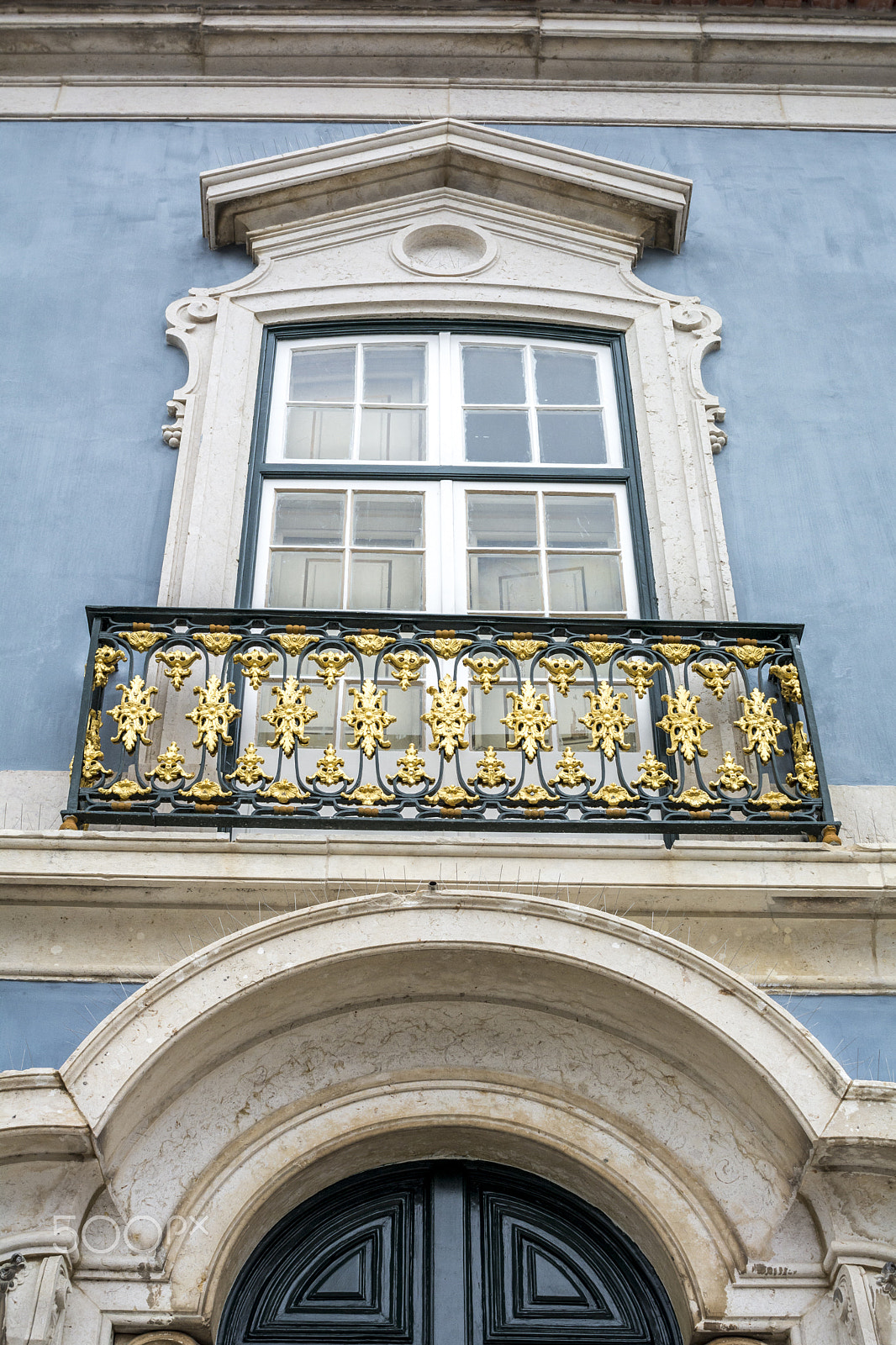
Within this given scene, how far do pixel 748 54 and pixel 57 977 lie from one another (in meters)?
5.48

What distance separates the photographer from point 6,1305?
3.76 m

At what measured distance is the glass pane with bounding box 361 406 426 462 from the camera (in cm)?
603

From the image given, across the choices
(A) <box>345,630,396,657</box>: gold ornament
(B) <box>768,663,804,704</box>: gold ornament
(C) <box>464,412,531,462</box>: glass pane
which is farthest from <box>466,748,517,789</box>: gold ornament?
(C) <box>464,412,531,462</box>: glass pane

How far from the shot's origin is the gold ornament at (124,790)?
4559 mm

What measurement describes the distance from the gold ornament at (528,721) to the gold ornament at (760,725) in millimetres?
635

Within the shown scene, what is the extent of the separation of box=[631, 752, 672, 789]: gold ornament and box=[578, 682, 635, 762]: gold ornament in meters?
0.11

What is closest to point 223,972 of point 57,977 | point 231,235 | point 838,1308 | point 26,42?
point 57,977

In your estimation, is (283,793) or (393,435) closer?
(283,793)

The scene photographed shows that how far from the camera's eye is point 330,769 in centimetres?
461

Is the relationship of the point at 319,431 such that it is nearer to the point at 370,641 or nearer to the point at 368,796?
the point at 370,641

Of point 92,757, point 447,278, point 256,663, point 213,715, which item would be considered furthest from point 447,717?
point 447,278

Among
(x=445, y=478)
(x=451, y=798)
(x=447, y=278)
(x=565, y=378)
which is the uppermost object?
(x=447, y=278)

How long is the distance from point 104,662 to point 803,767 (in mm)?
2269

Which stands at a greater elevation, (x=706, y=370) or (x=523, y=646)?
(x=706, y=370)
